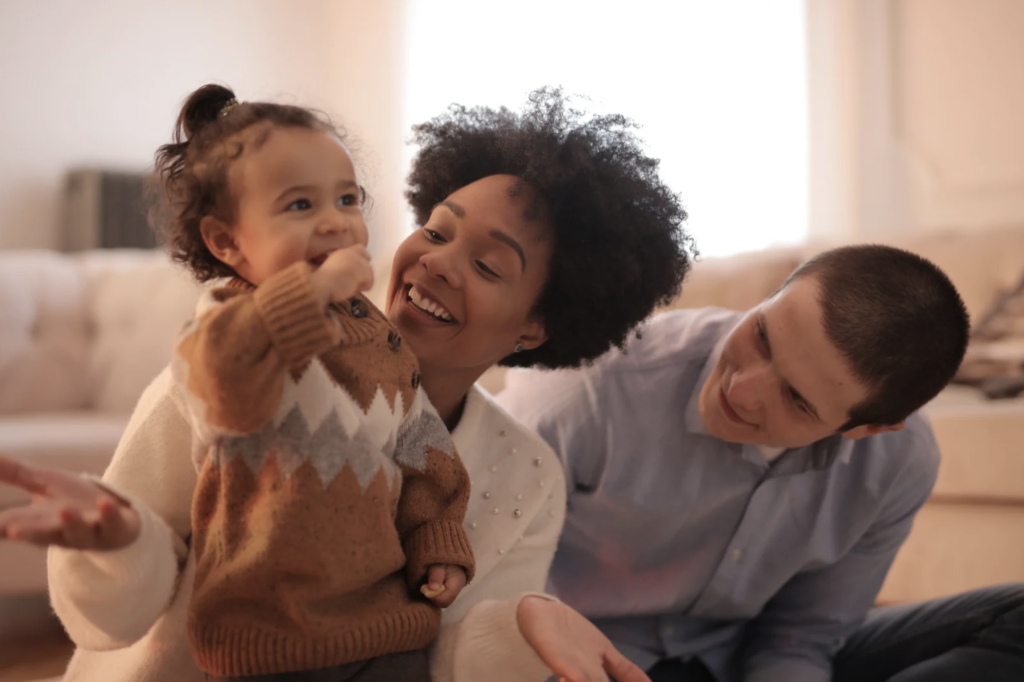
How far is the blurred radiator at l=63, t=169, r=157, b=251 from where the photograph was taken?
15.4 feet

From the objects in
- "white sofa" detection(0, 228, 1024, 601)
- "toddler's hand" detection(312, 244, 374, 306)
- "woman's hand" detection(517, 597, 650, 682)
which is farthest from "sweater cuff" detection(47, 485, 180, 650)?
"white sofa" detection(0, 228, 1024, 601)

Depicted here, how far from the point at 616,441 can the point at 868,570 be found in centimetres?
51

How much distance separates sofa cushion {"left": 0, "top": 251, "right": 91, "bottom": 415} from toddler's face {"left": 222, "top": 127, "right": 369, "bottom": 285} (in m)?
1.97

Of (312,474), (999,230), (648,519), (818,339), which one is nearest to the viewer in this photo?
(312,474)

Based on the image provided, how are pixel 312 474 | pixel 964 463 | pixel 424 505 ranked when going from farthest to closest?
pixel 964 463
pixel 424 505
pixel 312 474

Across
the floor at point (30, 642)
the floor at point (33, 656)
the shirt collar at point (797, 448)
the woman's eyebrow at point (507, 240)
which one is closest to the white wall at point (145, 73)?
the floor at point (30, 642)

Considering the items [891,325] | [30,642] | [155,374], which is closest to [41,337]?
[155,374]

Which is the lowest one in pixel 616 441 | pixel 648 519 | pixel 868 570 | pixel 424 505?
pixel 868 570

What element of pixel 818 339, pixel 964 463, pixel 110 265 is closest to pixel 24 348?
pixel 110 265

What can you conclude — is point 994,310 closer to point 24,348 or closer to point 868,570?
point 868,570

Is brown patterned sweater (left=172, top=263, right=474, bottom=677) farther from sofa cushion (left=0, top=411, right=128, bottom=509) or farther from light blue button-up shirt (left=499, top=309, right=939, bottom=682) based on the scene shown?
sofa cushion (left=0, top=411, right=128, bottom=509)

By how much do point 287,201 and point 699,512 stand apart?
2.97ft

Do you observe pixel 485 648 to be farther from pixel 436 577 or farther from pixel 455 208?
pixel 455 208

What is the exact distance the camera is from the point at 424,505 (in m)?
0.97
